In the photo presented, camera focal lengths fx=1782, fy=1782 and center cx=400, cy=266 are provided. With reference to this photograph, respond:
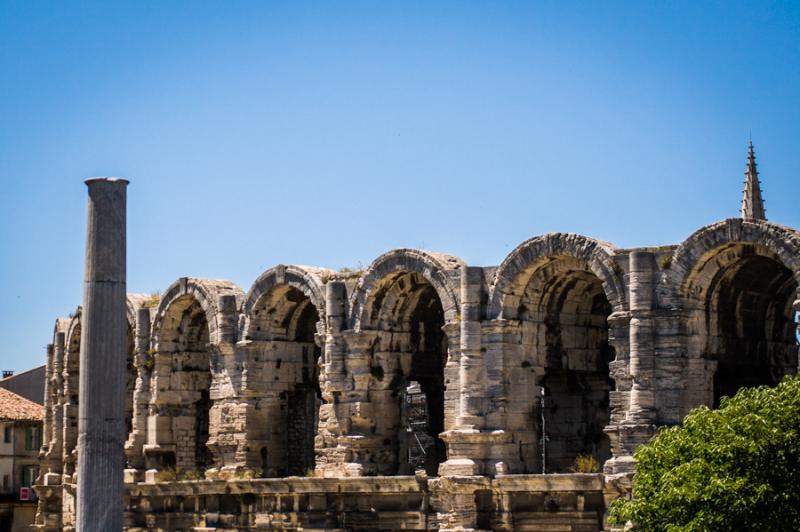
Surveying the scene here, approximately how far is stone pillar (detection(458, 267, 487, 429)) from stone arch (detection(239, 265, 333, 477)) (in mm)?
4899

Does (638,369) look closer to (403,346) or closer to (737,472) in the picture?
(737,472)

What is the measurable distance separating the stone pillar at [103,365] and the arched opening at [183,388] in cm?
1345

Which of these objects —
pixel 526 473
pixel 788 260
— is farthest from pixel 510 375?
pixel 788 260

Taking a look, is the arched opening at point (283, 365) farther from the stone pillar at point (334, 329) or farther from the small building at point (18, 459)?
the small building at point (18, 459)

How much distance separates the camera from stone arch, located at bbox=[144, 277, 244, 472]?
137 ft

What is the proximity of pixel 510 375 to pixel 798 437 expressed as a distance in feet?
29.0

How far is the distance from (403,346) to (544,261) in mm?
4773

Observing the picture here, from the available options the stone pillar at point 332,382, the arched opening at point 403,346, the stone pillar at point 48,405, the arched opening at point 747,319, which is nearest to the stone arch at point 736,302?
the arched opening at point 747,319

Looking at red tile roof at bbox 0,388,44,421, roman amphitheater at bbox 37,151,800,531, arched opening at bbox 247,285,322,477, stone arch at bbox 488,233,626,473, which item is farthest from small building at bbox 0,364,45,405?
stone arch at bbox 488,233,626,473

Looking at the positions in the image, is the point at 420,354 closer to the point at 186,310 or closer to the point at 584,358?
the point at 584,358

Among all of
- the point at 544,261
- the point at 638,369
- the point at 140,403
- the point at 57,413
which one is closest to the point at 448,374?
the point at 544,261

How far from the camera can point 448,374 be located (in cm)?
3450

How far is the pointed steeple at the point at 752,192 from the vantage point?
4425 cm

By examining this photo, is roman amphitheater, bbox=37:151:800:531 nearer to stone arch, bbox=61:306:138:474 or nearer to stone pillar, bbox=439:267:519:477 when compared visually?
stone pillar, bbox=439:267:519:477
